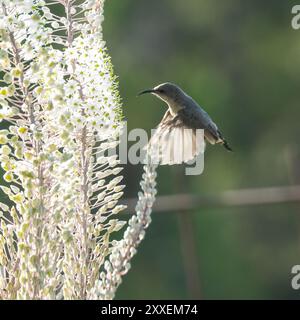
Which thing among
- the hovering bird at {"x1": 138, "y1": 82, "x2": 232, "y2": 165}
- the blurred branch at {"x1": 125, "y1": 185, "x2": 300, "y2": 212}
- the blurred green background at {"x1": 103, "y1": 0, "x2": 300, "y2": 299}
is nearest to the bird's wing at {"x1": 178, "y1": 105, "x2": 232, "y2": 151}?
the hovering bird at {"x1": 138, "y1": 82, "x2": 232, "y2": 165}

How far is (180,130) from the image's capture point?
7.48ft

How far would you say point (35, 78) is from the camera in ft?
4.40

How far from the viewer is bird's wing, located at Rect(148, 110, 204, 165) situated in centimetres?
205

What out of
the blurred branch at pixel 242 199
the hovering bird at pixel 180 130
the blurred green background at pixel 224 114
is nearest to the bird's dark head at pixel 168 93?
the hovering bird at pixel 180 130

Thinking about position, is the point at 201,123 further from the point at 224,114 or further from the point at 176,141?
the point at 224,114

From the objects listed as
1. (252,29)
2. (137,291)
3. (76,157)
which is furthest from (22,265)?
(252,29)

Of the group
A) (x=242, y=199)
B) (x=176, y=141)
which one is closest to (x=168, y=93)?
(x=176, y=141)

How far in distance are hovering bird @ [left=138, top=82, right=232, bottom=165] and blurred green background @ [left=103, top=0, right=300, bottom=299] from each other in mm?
8112

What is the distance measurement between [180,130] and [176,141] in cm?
9

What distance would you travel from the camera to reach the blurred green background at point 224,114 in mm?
11164

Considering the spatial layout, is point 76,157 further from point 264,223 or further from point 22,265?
point 264,223

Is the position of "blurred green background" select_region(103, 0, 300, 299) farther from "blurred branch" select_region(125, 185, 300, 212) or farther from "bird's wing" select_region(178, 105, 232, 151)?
"bird's wing" select_region(178, 105, 232, 151)
